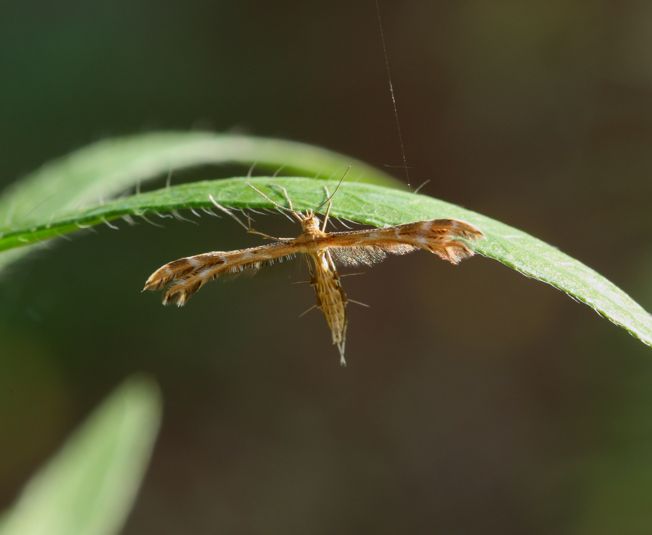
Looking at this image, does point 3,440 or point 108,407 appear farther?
point 3,440

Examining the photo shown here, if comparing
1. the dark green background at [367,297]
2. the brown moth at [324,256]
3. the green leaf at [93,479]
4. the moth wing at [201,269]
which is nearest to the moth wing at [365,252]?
the brown moth at [324,256]

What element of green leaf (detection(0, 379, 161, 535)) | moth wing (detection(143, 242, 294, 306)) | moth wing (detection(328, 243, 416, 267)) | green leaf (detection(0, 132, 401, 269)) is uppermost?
green leaf (detection(0, 132, 401, 269))

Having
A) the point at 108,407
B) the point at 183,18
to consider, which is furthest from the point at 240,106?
the point at 108,407

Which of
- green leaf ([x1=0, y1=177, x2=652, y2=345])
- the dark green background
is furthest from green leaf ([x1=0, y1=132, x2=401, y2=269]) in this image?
the dark green background

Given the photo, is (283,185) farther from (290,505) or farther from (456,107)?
(456,107)

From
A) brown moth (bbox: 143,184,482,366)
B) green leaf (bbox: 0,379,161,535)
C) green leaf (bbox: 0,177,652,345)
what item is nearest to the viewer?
green leaf (bbox: 0,177,652,345)

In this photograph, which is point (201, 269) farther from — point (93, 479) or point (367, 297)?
point (367, 297)

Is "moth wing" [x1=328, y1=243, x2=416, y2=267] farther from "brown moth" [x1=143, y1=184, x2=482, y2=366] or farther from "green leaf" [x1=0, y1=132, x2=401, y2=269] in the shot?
"green leaf" [x1=0, y1=132, x2=401, y2=269]
